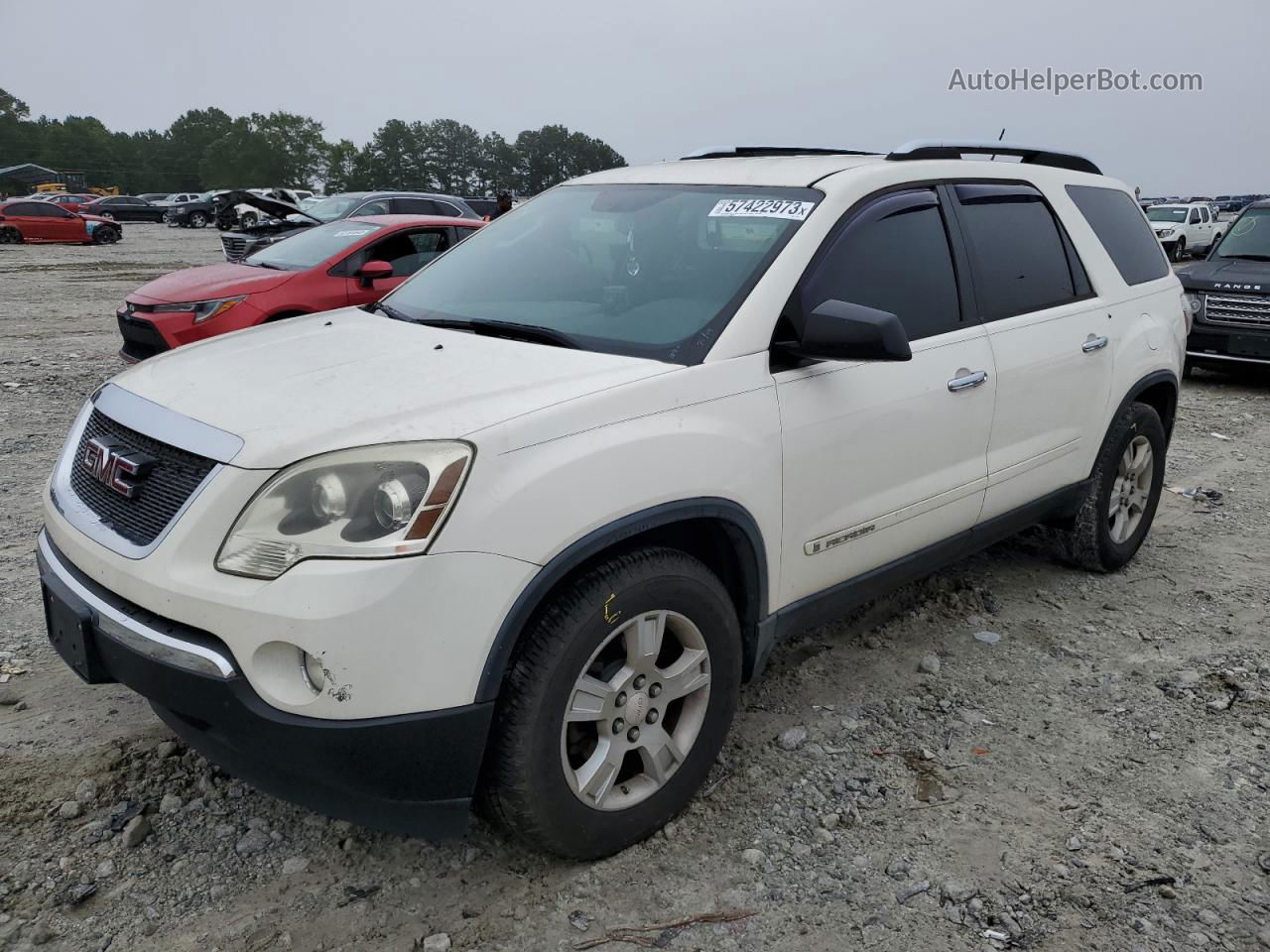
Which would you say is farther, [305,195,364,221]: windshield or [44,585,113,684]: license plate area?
[305,195,364,221]: windshield

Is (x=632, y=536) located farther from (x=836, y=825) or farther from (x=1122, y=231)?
(x=1122, y=231)

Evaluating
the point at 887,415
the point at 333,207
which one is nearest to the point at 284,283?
the point at 887,415

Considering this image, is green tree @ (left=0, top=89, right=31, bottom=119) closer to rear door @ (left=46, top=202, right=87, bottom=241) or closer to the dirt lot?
rear door @ (left=46, top=202, right=87, bottom=241)

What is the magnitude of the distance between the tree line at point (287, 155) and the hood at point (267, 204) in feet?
259

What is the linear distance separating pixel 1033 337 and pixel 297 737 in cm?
295

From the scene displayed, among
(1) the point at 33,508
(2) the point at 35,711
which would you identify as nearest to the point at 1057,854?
(2) the point at 35,711

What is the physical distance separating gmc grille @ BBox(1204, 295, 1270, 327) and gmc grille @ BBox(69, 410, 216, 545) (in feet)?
33.2

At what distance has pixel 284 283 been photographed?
7953 millimetres

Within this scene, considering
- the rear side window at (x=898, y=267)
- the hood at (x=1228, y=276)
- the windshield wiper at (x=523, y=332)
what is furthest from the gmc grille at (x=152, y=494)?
the hood at (x=1228, y=276)

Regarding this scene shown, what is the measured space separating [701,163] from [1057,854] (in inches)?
100

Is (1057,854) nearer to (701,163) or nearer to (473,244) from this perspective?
(701,163)

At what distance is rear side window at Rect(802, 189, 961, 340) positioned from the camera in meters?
3.11

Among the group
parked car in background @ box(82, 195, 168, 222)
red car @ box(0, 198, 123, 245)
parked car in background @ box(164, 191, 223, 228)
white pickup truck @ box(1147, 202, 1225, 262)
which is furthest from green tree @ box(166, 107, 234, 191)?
white pickup truck @ box(1147, 202, 1225, 262)

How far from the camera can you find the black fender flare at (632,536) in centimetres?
222
